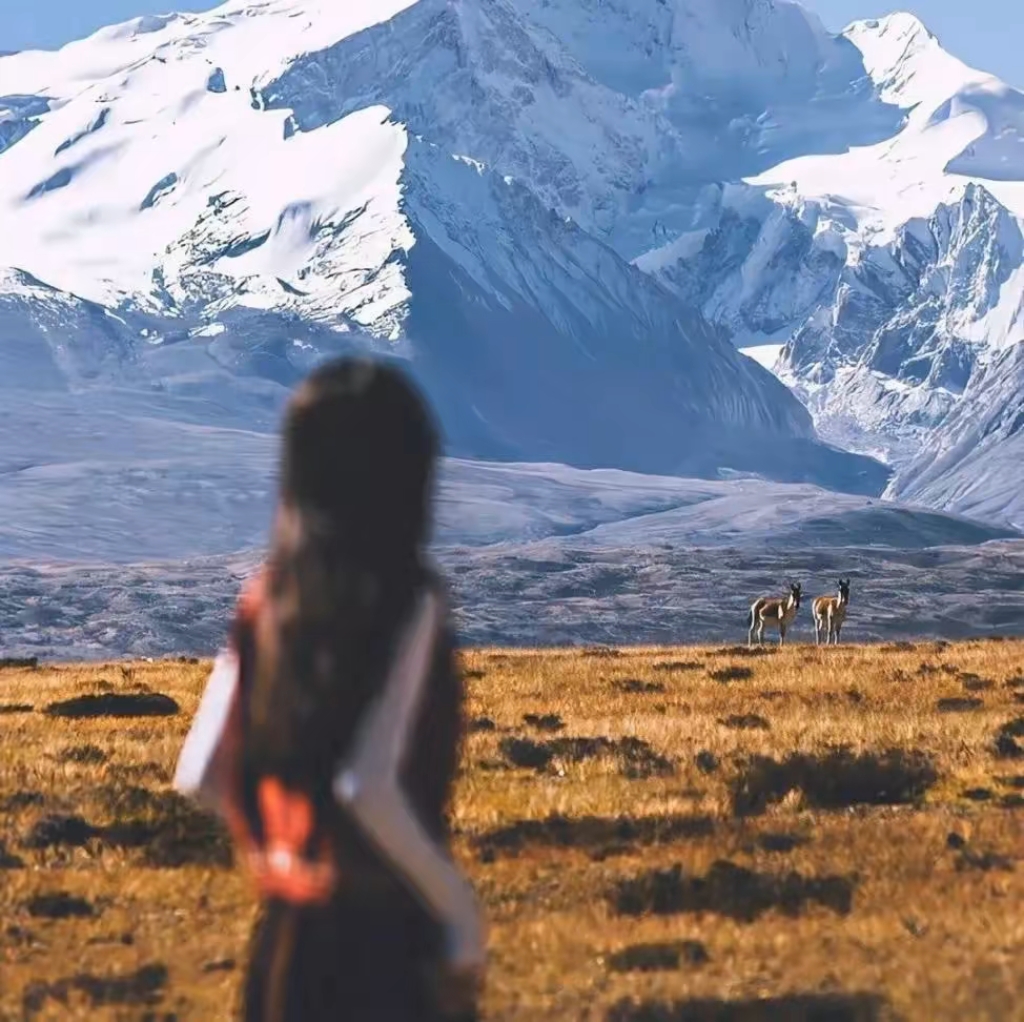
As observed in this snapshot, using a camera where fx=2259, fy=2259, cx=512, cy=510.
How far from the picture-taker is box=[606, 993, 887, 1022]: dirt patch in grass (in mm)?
12500

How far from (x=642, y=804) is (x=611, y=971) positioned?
21.9ft

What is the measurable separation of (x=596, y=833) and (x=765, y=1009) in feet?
21.4

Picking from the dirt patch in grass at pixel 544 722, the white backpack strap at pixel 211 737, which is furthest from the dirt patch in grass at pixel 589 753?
the white backpack strap at pixel 211 737

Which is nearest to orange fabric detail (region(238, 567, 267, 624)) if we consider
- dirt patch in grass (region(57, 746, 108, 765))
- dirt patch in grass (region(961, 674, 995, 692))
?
dirt patch in grass (region(57, 746, 108, 765))

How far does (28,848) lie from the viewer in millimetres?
19094

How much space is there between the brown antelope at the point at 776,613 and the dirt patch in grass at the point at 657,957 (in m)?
44.6

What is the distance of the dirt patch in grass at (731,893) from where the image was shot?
1574 cm

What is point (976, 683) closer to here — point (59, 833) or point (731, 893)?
point (59, 833)

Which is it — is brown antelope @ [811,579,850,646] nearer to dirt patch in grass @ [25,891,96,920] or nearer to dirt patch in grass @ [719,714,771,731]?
dirt patch in grass @ [719,714,771,731]

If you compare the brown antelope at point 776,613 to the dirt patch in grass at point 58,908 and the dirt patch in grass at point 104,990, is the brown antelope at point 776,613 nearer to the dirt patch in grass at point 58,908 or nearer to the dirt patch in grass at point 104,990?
the dirt patch in grass at point 58,908

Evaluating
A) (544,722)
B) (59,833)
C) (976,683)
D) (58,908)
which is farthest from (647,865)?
(976,683)

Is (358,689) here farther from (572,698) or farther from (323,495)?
(572,698)

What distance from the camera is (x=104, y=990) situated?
13766 millimetres

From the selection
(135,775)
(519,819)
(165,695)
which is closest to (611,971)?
(519,819)
